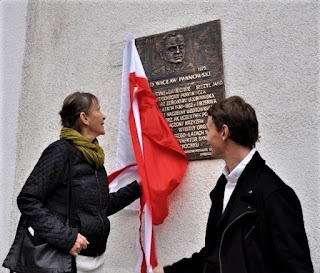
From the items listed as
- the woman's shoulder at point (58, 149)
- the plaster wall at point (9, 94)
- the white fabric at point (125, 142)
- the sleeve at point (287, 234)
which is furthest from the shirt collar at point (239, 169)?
the plaster wall at point (9, 94)

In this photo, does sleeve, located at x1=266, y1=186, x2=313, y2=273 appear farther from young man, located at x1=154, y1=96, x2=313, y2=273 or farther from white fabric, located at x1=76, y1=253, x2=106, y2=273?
white fabric, located at x1=76, y1=253, x2=106, y2=273

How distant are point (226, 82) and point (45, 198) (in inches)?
64.5

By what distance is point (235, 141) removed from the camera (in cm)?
222

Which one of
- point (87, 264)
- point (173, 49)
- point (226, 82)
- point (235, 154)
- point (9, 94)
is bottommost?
point (87, 264)

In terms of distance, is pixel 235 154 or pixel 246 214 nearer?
pixel 246 214

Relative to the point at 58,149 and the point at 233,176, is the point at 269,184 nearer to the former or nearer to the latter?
the point at 233,176

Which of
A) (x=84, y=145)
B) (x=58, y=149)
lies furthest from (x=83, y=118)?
(x=58, y=149)

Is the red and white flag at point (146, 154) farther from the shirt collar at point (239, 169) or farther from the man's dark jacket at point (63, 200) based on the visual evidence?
the shirt collar at point (239, 169)

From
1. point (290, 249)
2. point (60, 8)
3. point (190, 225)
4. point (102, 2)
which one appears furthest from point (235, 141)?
point (60, 8)

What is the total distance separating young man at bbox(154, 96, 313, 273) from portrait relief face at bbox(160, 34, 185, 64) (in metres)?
1.48

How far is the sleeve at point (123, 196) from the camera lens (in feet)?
10.3

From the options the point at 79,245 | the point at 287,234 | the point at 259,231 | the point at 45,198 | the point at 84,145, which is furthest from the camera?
the point at 84,145

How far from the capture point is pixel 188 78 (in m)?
3.62

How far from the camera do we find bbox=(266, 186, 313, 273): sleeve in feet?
5.91
